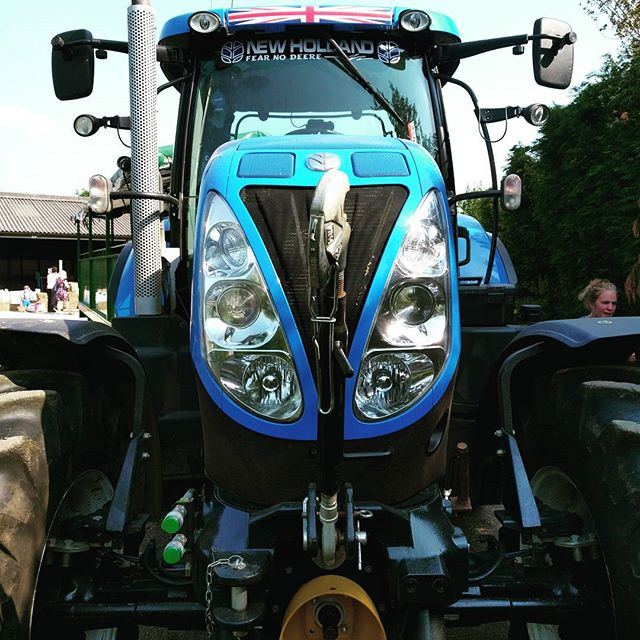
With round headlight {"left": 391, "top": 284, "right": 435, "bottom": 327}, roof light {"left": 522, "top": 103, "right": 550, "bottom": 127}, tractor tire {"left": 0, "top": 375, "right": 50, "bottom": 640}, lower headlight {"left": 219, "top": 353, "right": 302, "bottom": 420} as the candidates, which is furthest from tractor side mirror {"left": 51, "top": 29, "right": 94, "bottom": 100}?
roof light {"left": 522, "top": 103, "right": 550, "bottom": 127}

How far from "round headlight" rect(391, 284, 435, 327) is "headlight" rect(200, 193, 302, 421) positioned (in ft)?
1.17

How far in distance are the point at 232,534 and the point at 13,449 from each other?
69cm

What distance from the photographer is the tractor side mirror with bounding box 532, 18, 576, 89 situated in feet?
11.5

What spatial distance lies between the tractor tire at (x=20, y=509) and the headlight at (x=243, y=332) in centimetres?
61

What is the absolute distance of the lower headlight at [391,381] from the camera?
7.79 ft

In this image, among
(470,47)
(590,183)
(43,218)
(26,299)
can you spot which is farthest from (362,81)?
(43,218)

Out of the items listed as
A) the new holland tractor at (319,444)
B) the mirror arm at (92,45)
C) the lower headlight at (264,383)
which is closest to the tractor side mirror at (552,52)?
the new holland tractor at (319,444)

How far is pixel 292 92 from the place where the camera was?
3.62 meters

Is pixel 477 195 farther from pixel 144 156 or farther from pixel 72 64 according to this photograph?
pixel 72 64

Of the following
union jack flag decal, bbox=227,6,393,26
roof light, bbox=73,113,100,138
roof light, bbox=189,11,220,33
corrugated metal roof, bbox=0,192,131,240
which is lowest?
corrugated metal roof, bbox=0,192,131,240

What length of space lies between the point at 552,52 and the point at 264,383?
2189 millimetres

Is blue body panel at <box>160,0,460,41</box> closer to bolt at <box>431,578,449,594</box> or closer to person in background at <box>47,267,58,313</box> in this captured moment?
bolt at <box>431,578,449,594</box>

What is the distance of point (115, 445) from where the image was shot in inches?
119

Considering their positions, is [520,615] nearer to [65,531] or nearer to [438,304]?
[438,304]
